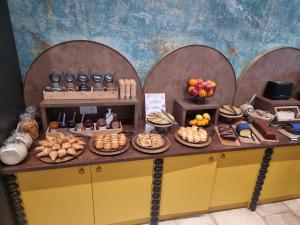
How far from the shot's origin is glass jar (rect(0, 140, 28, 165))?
117 centimetres

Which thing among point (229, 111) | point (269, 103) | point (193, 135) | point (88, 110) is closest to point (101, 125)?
point (88, 110)

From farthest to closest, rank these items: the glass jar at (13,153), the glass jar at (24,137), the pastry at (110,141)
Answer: the pastry at (110,141), the glass jar at (24,137), the glass jar at (13,153)

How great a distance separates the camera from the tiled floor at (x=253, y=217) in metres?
1.80

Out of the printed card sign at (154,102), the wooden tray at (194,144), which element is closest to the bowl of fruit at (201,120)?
the wooden tray at (194,144)

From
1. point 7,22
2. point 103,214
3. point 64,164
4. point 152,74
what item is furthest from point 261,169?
point 7,22

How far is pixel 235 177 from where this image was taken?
170 cm

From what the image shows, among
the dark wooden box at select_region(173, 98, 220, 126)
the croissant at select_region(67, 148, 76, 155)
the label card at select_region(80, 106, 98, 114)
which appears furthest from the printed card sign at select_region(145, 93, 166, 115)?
the croissant at select_region(67, 148, 76, 155)

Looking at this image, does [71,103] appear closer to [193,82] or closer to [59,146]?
[59,146]

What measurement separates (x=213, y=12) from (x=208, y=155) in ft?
3.85

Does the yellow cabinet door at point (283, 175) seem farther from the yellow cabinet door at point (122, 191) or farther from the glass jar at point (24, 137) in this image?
the glass jar at point (24, 137)

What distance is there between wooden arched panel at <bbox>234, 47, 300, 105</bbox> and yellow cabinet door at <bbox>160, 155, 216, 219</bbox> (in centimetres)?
87

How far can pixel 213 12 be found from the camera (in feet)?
5.53

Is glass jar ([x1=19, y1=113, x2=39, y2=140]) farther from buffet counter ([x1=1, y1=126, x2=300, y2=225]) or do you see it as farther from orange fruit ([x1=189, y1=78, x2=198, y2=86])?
orange fruit ([x1=189, y1=78, x2=198, y2=86])

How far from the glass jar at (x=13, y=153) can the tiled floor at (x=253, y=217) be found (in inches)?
48.9
